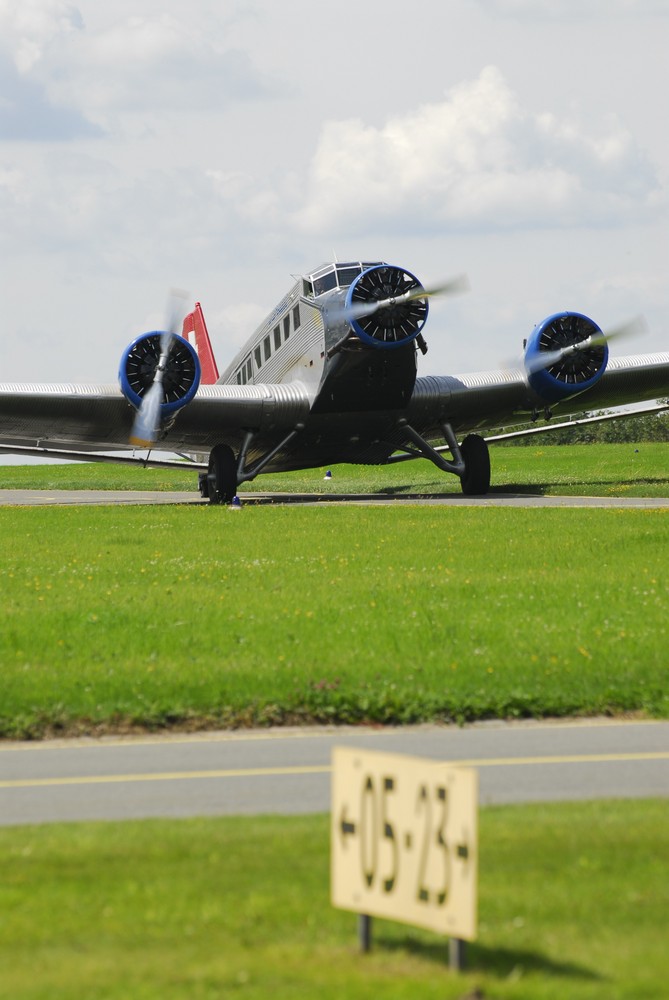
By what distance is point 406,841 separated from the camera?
196 inches

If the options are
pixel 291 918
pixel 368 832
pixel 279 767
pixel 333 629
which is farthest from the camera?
pixel 333 629

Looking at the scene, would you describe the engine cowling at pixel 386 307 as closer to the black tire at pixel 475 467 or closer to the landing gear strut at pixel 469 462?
the landing gear strut at pixel 469 462

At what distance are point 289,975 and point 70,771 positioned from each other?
16.7 feet

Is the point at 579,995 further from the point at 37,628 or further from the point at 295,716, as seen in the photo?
the point at 37,628

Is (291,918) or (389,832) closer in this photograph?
(389,832)

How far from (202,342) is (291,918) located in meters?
50.3

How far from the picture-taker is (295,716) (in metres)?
11.8

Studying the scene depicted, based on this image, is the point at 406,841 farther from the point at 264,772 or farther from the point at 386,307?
the point at 386,307

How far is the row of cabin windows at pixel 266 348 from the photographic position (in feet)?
127

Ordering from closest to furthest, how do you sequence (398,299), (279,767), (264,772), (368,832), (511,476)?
1. (368,832)
2. (264,772)
3. (279,767)
4. (398,299)
5. (511,476)

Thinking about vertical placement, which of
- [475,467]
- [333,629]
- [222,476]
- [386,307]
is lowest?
[333,629]

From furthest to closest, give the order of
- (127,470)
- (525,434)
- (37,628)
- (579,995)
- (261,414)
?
(127,470) → (525,434) → (261,414) → (37,628) → (579,995)

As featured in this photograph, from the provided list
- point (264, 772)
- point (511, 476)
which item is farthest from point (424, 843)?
point (511, 476)

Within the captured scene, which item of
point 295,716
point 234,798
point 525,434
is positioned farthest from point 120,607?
point 525,434
